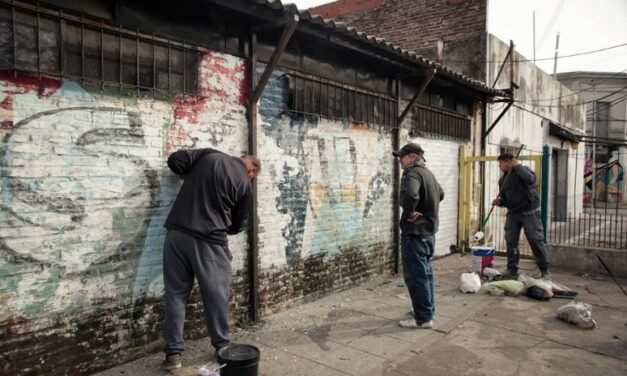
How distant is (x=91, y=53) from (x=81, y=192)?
3.67 feet

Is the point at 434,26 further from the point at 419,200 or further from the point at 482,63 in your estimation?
the point at 419,200

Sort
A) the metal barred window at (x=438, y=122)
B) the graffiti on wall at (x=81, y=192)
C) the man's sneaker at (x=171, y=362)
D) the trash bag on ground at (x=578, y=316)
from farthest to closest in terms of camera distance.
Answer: the metal barred window at (x=438, y=122)
the trash bag on ground at (x=578, y=316)
the man's sneaker at (x=171, y=362)
the graffiti on wall at (x=81, y=192)

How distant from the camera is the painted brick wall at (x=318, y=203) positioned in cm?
528

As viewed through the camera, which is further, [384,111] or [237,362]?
[384,111]

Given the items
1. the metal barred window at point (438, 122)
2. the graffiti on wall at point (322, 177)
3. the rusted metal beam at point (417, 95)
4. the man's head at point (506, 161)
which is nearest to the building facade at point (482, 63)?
the metal barred window at point (438, 122)

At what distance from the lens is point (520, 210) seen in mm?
7031

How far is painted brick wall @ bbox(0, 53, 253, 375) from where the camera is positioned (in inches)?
127

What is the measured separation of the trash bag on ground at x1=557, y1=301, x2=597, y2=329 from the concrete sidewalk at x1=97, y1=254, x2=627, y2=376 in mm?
83

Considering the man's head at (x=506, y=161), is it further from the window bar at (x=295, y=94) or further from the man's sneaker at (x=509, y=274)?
the window bar at (x=295, y=94)

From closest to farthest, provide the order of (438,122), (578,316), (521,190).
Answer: (578,316) < (521,190) < (438,122)

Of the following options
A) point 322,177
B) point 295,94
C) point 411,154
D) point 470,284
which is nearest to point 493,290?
point 470,284

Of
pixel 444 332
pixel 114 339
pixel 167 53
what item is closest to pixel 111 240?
pixel 114 339

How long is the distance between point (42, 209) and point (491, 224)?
951 centimetres

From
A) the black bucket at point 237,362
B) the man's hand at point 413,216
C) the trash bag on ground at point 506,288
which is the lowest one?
the trash bag on ground at point 506,288
